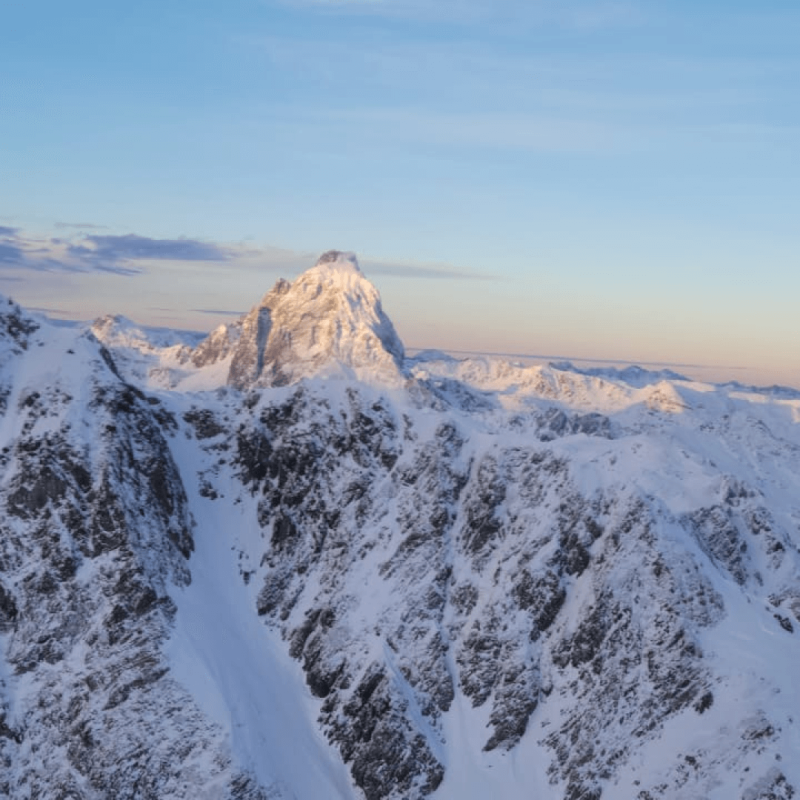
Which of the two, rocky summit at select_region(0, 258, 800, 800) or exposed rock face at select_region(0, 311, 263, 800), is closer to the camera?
rocky summit at select_region(0, 258, 800, 800)

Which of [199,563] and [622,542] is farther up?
[622,542]

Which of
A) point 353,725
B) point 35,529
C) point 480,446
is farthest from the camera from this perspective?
point 480,446

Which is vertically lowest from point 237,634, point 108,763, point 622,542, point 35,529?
point 108,763

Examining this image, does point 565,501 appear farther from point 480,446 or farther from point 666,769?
point 666,769

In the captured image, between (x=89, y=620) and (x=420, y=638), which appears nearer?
(x=89, y=620)

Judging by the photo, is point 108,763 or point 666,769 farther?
point 108,763

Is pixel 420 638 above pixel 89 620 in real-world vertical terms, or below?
above

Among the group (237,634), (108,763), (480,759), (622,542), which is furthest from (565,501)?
(108,763)

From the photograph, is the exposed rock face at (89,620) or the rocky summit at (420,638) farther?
the exposed rock face at (89,620)

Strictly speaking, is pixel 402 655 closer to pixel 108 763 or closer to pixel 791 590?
pixel 108 763

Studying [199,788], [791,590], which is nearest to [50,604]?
[199,788]

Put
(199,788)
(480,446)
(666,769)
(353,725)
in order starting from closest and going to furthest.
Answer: (666,769)
(199,788)
(353,725)
(480,446)
